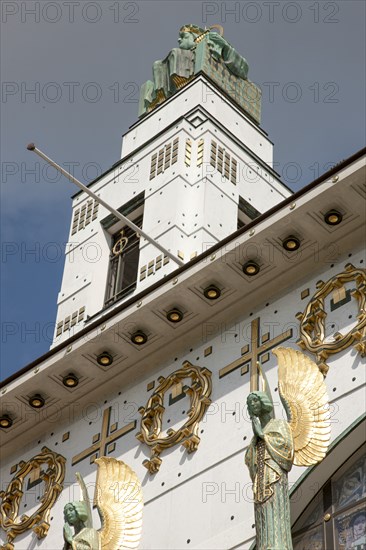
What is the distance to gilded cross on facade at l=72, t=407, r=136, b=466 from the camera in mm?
15008

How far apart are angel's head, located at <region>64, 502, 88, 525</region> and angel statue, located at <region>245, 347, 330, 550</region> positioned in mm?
1918

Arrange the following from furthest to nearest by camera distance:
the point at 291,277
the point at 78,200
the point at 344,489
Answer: the point at 78,200 < the point at 291,277 < the point at 344,489

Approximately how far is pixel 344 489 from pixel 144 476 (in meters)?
2.56

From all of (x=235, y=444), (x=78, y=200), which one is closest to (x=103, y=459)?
(x=235, y=444)

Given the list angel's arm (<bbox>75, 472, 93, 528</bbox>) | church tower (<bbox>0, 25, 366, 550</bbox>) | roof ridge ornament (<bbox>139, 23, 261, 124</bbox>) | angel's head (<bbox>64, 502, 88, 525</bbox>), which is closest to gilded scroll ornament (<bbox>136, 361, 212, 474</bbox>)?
church tower (<bbox>0, 25, 366, 550</bbox>)

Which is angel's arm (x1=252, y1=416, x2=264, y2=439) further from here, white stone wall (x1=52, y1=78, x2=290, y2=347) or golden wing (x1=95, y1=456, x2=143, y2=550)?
white stone wall (x1=52, y1=78, x2=290, y2=347)

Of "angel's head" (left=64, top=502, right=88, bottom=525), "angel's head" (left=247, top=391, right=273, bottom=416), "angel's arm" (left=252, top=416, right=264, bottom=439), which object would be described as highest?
"angel's head" (left=247, top=391, right=273, bottom=416)

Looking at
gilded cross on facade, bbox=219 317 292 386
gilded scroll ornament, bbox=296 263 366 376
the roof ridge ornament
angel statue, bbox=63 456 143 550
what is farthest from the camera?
the roof ridge ornament

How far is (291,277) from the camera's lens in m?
14.6

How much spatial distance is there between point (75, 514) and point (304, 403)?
2420mm

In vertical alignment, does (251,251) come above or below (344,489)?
above

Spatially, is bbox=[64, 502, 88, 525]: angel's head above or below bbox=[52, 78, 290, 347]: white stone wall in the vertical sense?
below

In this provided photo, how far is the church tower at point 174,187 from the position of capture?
18812mm

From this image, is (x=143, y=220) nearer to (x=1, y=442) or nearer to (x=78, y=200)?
(x=78, y=200)
